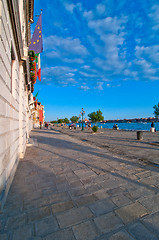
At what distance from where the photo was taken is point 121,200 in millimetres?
2457

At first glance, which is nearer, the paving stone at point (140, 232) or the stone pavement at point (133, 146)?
the paving stone at point (140, 232)

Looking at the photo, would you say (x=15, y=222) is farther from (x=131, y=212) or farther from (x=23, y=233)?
(x=131, y=212)

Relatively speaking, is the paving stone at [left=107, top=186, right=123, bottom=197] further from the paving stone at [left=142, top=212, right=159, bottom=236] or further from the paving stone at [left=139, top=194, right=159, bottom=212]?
the paving stone at [left=142, top=212, right=159, bottom=236]

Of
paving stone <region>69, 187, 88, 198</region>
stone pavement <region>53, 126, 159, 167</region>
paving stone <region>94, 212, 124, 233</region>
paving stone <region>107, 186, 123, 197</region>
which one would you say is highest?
paving stone <region>94, 212, 124, 233</region>

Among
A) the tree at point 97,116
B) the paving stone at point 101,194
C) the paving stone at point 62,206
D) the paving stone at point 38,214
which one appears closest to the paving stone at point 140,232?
the paving stone at point 101,194

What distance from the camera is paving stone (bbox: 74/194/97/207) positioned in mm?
2381

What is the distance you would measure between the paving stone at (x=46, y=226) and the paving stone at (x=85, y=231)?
325 mm

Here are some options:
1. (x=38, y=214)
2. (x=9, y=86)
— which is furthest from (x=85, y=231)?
(x=9, y=86)

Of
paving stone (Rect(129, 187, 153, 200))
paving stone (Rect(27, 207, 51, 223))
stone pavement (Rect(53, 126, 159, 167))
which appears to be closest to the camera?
paving stone (Rect(27, 207, 51, 223))

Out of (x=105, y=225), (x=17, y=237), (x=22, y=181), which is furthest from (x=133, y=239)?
(x=22, y=181)

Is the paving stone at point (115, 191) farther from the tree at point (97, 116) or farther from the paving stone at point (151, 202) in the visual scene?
the tree at point (97, 116)

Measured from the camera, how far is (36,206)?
2311mm

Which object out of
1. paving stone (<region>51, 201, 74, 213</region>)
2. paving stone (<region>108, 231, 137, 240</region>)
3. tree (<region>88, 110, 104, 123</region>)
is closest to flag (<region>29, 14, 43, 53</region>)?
paving stone (<region>51, 201, 74, 213</region>)

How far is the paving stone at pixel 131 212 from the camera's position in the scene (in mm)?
1990
